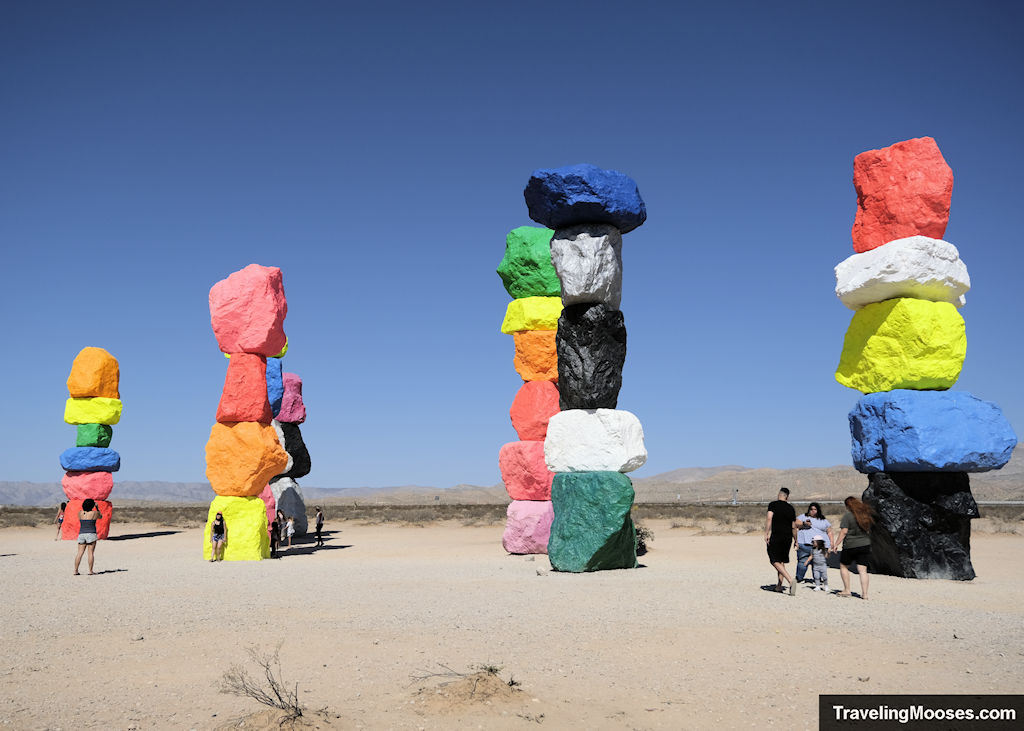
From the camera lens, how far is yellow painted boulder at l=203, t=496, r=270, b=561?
16984 millimetres

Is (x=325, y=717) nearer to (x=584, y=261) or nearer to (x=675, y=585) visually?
(x=675, y=585)

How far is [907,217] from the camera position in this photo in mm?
13422

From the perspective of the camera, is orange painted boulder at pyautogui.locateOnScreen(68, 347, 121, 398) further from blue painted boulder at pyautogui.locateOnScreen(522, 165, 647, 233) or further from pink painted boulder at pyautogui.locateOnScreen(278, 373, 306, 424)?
blue painted boulder at pyautogui.locateOnScreen(522, 165, 647, 233)

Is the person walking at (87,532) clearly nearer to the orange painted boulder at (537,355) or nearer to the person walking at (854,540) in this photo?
the orange painted boulder at (537,355)

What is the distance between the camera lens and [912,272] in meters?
13.0

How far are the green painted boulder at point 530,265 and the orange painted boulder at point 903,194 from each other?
7.50m

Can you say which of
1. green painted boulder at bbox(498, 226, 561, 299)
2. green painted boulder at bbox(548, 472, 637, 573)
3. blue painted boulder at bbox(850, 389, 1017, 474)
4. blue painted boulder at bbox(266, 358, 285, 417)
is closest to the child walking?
blue painted boulder at bbox(850, 389, 1017, 474)

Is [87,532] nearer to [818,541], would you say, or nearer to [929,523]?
[818,541]

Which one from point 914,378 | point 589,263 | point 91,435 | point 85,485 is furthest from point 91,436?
point 914,378

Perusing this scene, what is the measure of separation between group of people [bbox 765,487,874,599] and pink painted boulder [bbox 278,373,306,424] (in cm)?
1858

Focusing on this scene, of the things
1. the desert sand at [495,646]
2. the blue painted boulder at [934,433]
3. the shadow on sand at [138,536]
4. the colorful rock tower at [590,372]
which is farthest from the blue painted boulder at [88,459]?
the blue painted boulder at [934,433]

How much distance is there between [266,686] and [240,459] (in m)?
11.6

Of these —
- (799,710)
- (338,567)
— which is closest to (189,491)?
(338,567)

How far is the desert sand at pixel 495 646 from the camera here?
5.65 metres
